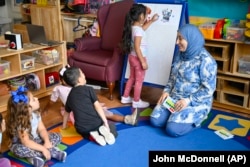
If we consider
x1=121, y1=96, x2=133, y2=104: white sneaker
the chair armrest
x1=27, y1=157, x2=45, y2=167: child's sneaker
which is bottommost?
x1=27, y1=157, x2=45, y2=167: child's sneaker

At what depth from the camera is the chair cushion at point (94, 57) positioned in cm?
310

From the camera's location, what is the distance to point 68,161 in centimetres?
209

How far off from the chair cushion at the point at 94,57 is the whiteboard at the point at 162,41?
444mm

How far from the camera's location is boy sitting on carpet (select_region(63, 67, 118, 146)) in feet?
7.34

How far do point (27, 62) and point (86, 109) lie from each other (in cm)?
112

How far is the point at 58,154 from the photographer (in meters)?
2.08

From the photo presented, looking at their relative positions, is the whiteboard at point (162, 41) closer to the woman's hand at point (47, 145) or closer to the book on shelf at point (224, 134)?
the book on shelf at point (224, 134)

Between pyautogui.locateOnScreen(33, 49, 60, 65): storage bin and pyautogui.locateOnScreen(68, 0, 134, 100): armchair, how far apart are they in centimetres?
20

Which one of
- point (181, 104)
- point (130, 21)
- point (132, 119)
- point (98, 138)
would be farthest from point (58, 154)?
point (130, 21)

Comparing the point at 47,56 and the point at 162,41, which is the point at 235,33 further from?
the point at 47,56

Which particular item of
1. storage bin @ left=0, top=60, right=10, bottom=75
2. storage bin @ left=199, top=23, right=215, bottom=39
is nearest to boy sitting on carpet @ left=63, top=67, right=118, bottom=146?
storage bin @ left=0, top=60, right=10, bottom=75

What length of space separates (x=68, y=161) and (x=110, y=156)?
289 mm

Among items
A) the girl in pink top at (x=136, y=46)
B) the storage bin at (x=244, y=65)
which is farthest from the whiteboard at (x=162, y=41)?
the storage bin at (x=244, y=65)

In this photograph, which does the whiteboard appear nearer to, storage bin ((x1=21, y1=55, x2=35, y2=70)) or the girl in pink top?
the girl in pink top
